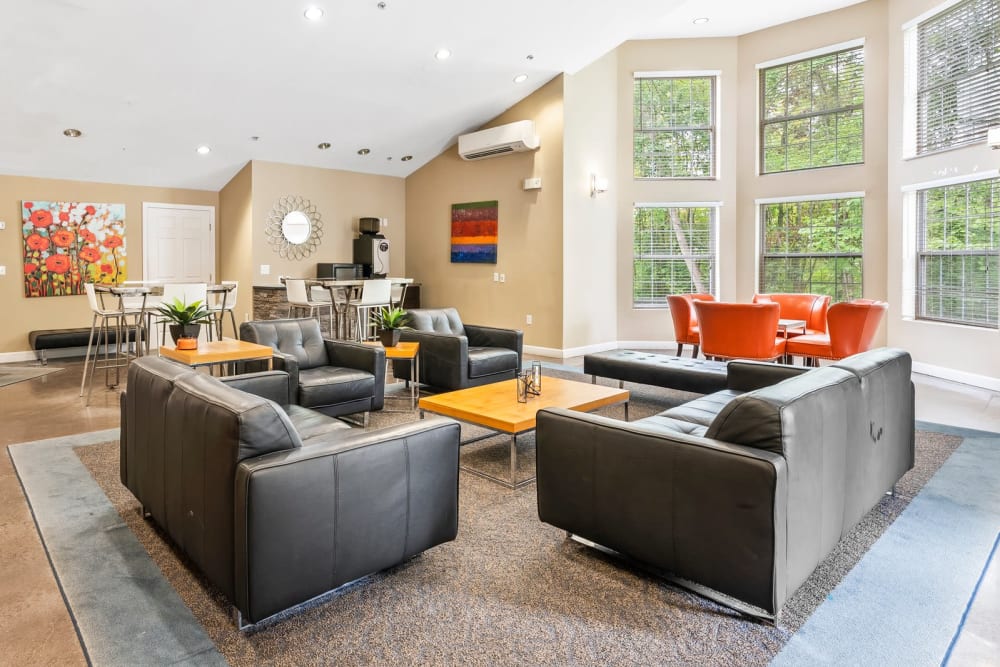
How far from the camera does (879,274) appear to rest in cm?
731

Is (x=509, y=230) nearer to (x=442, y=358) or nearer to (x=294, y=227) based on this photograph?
(x=294, y=227)

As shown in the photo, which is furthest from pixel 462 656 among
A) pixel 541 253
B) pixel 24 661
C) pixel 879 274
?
pixel 879 274

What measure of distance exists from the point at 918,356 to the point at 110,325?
9759 mm

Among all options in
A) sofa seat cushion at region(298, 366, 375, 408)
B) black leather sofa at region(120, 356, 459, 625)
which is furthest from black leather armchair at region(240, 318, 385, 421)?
black leather sofa at region(120, 356, 459, 625)

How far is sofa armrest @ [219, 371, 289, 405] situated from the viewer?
3.27m

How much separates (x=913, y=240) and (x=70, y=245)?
32.9ft

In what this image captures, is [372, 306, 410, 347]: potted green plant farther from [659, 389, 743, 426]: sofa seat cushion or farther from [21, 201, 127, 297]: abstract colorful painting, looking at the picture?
[21, 201, 127, 297]: abstract colorful painting

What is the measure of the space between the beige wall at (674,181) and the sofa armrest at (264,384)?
19.7 feet

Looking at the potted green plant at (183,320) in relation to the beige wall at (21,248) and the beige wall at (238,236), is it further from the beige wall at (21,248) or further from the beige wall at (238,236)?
the beige wall at (21,248)

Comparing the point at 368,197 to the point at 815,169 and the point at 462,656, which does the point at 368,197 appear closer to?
the point at 815,169

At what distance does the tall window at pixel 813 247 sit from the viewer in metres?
7.57

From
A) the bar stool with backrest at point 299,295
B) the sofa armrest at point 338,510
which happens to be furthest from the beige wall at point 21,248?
the sofa armrest at point 338,510

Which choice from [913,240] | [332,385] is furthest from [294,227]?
[913,240]

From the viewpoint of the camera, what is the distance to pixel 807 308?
694cm
